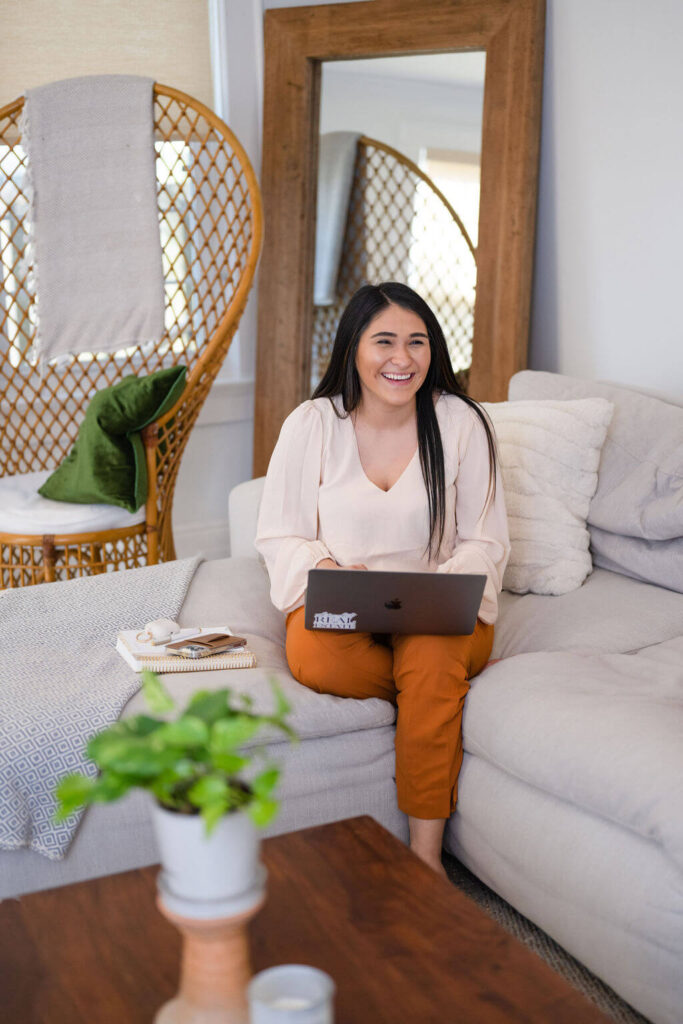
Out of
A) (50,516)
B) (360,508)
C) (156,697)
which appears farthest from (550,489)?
(156,697)

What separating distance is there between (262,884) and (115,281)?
2.57 meters

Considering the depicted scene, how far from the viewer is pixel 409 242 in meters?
3.34

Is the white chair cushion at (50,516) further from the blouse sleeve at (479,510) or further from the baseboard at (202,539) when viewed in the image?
the blouse sleeve at (479,510)

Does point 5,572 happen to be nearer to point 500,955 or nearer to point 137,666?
point 137,666

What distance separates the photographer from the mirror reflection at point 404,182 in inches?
125

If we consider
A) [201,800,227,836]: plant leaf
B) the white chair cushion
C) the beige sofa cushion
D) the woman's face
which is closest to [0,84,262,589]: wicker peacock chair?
the white chair cushion

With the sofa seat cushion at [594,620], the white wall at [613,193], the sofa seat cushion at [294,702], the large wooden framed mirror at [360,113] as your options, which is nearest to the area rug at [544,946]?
the sofa seat cushion at [294,702]

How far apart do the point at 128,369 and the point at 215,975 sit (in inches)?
115

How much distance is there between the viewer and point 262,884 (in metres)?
0.89

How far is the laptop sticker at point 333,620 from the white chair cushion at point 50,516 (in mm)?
1111

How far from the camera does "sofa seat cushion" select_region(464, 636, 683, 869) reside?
1516 mm

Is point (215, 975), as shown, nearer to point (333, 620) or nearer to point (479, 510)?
point (333, 620)

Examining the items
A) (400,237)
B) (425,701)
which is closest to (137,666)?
(425,701)

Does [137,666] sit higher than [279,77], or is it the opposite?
[279,77]
